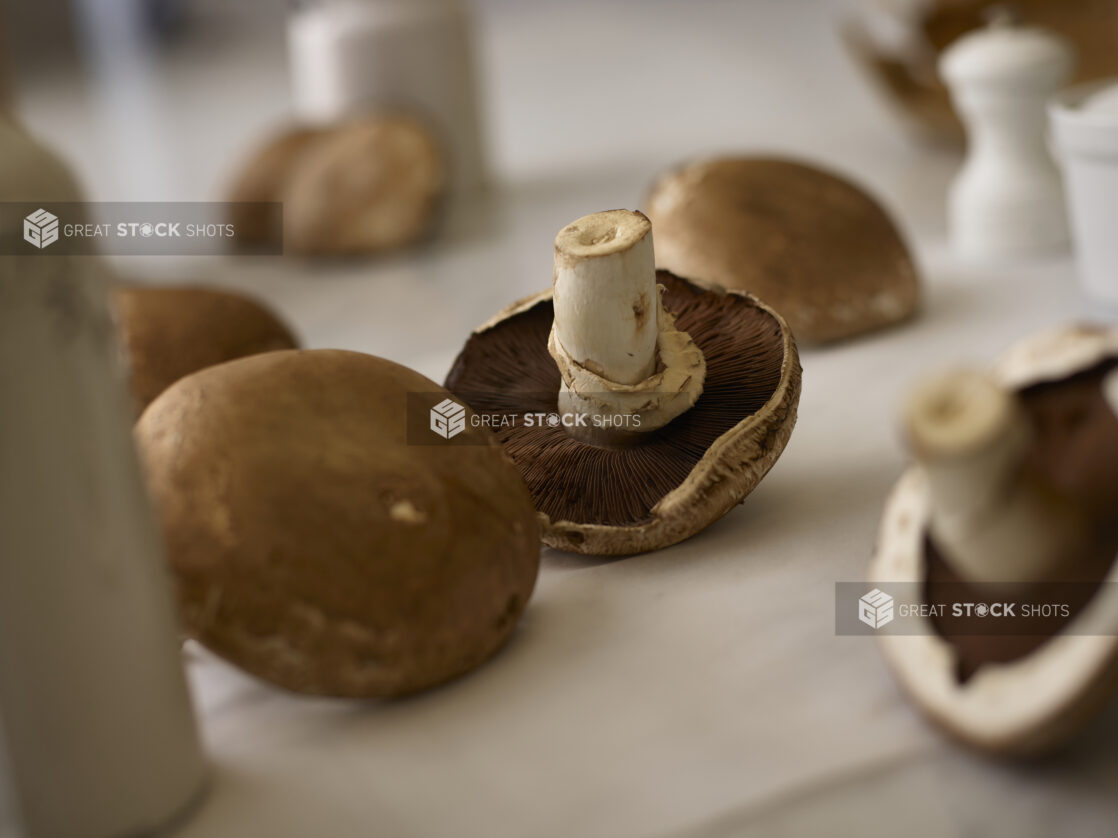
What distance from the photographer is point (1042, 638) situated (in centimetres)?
63

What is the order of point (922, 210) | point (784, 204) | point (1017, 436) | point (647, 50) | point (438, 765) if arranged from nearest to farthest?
point (1017, 436), point (438, 765), point (784, 204), point (922, 210), point (647, 50)

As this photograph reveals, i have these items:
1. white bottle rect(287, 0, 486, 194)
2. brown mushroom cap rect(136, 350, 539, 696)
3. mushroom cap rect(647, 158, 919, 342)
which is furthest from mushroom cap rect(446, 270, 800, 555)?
white bottle rect(287, 0, 486, 194)

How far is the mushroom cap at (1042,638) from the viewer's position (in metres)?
0.58

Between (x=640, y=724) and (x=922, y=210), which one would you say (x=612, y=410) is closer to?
(x=640, y=724)

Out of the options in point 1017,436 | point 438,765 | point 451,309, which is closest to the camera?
point 1017,436

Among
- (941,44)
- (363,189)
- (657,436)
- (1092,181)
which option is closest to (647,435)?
(657,436)

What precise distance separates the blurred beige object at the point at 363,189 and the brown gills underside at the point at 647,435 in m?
1.20

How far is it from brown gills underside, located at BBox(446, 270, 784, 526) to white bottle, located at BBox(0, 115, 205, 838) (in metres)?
0.34

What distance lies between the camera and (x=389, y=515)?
2.35 ft

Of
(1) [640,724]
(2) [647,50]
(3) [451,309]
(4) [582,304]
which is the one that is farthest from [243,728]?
(2) [647,50]

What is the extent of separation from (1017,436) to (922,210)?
5.04 ft

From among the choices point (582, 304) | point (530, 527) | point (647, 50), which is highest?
point (582, 304)

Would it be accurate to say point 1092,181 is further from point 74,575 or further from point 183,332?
point 74,575

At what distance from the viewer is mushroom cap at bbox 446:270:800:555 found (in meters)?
0.87
